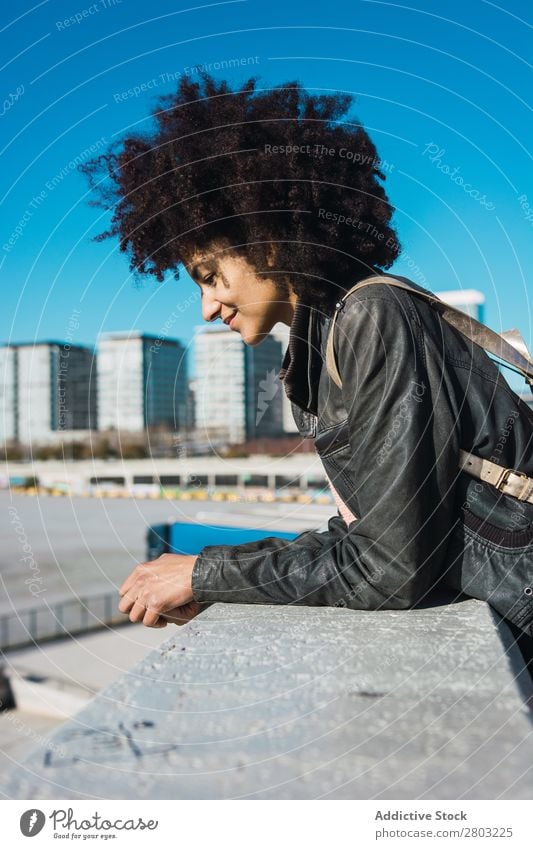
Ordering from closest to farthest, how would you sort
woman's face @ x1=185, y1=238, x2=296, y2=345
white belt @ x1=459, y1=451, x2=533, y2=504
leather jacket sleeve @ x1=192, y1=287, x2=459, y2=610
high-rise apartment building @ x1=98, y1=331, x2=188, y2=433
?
leather jacket sleeve @ x1=192, y1=287, x2=459, y2=610 < white belt @ x1=459, y1=451, x2=533, y2=504 < woman's face @ x1=185, y1=238, x2=296, y2=345 < high-rise apartment building @ x1=98, y1=331, x2=188, y2=433

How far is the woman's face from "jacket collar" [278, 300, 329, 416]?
0.13m

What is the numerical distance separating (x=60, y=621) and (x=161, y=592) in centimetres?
1737

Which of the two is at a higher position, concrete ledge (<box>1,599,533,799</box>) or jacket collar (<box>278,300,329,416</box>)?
jacket collar (<box>278,300,329,416</box>)

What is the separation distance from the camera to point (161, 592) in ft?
5.00

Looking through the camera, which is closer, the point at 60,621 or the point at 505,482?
the point at 505,482

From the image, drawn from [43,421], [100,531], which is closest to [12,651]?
[100,531]

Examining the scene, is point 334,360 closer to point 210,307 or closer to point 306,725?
point 210,307

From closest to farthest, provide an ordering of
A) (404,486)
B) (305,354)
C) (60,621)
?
(404,486)
(305,354)
(60,621)

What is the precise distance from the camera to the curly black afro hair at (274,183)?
1.77m

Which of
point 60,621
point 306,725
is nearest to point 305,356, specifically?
point 306,725

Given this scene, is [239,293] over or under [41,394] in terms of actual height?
under

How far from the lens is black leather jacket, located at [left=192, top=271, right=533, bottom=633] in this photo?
1.29m

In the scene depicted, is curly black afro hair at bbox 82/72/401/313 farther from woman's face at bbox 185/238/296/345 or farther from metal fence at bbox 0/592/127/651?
metal fence at bbox 0/592/127/651

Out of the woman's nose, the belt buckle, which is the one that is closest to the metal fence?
the woman's nose
